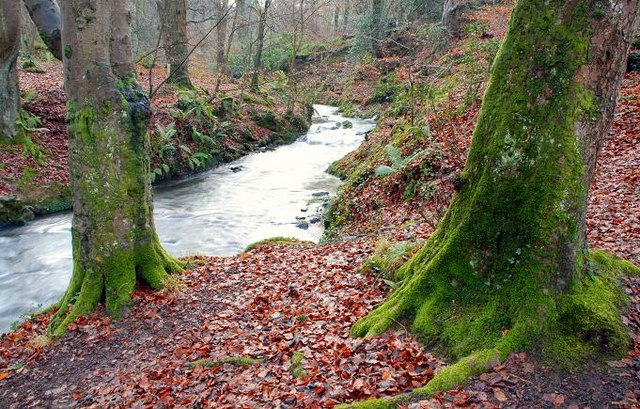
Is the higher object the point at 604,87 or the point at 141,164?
the point at 604,87

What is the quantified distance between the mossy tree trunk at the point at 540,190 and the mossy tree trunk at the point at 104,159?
4.82 metres

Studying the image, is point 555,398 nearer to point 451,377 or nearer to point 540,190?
point 451,377

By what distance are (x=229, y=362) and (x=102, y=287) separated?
2.82m

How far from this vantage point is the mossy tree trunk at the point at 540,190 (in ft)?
12.3

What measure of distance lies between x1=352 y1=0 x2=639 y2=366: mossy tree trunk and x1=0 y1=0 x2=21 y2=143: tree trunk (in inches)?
602

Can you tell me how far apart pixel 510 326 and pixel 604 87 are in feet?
7.30

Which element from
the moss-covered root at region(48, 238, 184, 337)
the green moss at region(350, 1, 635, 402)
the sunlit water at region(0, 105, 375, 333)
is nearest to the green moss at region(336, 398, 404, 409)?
the green moss at region(350, 1, 635, 402)

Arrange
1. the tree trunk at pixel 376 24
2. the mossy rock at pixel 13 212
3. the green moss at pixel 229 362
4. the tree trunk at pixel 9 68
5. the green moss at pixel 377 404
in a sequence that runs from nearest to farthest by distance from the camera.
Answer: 1. the green moss at pixel 377 404
2. the green moss at pixel 229 362
3. the mossy rock at pixel 13 212
4. the tree trunk at pixel 9 68
5. the tree trunk at pixel 376 24

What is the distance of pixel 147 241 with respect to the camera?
7195 millimetres

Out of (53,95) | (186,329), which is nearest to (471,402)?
(186,329)

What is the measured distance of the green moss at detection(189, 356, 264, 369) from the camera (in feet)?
16.7

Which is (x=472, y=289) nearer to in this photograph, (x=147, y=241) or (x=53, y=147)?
(x=147, y=241)

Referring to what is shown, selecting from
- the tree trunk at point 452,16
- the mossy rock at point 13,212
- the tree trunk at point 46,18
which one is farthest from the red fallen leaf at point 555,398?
the tree trunk at point 452,16

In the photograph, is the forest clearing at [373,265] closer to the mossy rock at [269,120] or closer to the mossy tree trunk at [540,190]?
the mossy tree trunk at [540,190]
